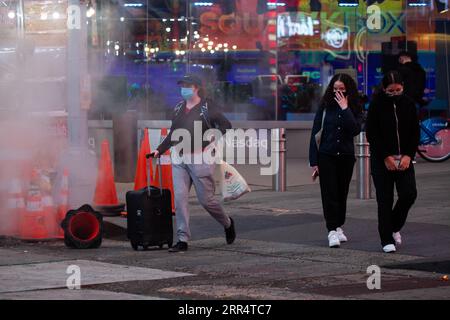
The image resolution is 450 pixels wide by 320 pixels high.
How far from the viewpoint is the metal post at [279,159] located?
15445 millimetres

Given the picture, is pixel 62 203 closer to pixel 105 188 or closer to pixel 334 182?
pixel 105 188

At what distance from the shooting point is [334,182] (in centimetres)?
1088

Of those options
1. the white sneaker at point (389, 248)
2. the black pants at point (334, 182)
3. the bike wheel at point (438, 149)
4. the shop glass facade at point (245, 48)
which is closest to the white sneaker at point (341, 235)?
the black pants at point (334, 182)

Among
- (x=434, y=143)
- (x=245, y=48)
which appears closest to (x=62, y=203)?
(x=434, y=143)

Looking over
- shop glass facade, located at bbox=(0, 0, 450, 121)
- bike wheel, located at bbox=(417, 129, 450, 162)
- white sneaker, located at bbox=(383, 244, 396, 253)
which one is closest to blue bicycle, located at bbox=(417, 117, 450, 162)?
bike wheel, located at bbox=(417, 129, 450, 162)

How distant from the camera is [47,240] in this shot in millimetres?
11578

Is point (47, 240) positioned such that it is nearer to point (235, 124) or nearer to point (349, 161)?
point (349, 161)

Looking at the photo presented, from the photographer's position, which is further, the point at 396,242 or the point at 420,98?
the point at 420,98

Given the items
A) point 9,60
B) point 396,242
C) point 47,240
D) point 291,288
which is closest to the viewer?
point 291,288

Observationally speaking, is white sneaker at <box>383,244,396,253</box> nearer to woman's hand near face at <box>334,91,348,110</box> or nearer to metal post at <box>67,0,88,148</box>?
woman's hand near face at <box>334,91,348,110</box>

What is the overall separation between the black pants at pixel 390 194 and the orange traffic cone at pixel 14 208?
383 centimetres

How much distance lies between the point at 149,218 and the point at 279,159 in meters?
4.93
